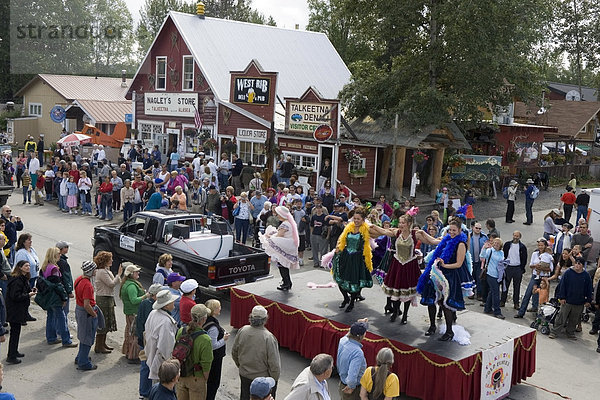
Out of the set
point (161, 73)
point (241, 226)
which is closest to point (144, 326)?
point (241, 226)

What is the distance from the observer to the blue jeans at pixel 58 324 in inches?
405

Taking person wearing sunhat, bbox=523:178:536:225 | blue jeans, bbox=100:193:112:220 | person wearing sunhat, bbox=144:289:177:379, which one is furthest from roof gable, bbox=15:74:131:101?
person wearing sunhat, bbox=144:289:177:379

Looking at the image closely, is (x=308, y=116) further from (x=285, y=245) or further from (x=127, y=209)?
(x=285, y=245)

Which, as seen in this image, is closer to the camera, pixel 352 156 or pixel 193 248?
pixel 193 248

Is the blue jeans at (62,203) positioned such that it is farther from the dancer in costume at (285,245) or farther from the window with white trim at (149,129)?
the dancer in costume at (285,245)

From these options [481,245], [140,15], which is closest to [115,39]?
[140,15]

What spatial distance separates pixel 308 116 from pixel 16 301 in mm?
16521

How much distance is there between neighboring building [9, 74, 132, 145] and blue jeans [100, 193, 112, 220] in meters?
19.5

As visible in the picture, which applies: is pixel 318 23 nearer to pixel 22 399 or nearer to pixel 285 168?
pixel 285 168

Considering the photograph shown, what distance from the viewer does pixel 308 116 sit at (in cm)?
2450

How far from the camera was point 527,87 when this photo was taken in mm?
26484

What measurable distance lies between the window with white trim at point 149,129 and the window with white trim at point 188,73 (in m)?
2.66

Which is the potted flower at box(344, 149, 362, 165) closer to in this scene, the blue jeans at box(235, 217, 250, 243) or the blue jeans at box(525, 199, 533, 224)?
the blue jeans at box(525, 199, 533, 224)

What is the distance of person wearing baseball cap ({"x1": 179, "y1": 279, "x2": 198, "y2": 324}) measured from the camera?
26.5 ft
